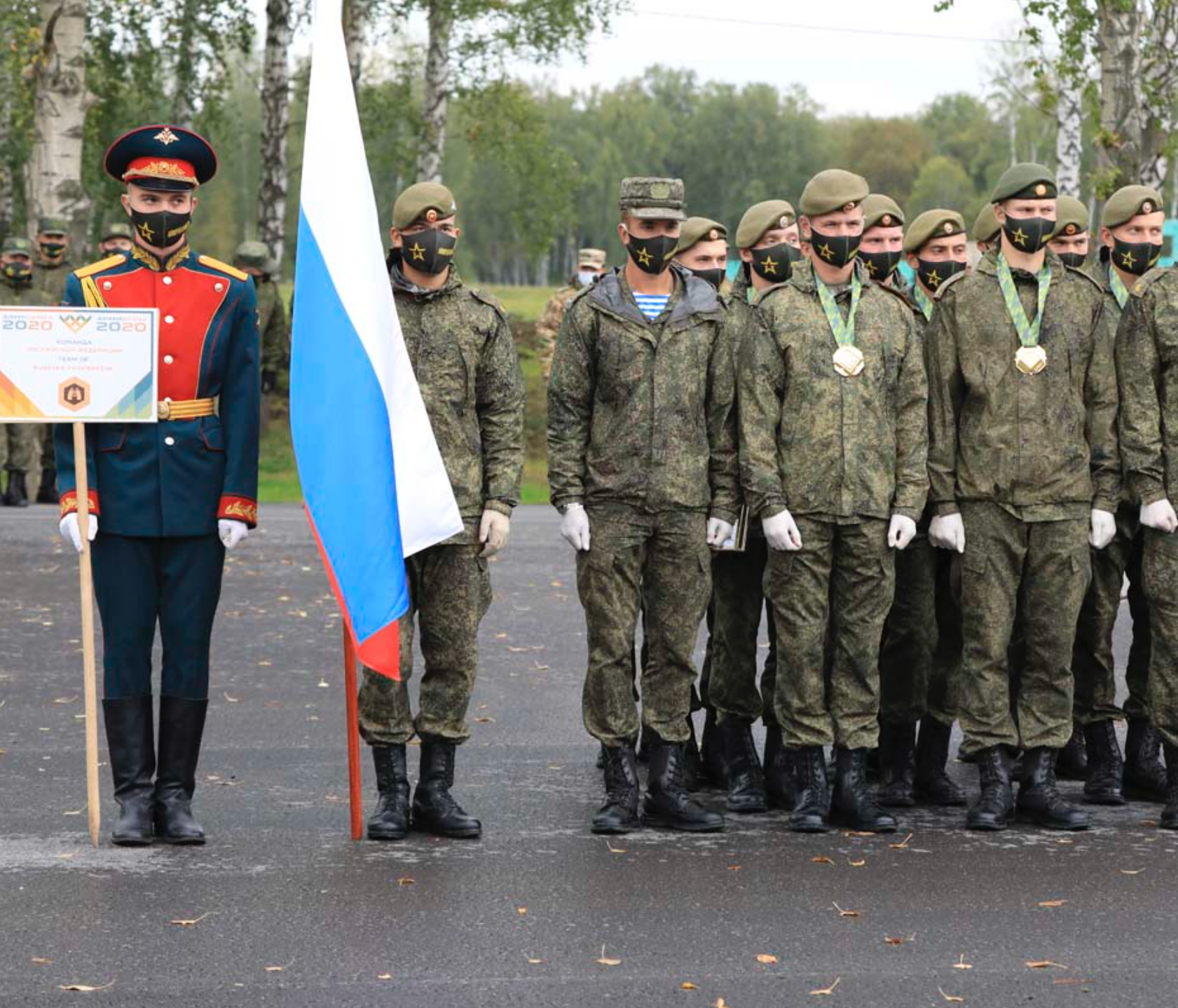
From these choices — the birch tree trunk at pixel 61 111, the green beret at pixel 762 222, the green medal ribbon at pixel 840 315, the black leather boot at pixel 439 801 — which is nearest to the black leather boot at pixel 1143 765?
the green medal ribbon at pixel 840 315

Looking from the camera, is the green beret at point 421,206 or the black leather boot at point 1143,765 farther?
the black leather boot at point 1143,765

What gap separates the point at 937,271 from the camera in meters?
8.49

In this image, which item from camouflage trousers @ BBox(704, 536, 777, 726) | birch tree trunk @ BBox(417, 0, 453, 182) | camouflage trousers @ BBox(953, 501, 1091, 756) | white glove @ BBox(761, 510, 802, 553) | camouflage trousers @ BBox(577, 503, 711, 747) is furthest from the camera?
birch tree trunk @ BBox(417, 0, 453, 182)

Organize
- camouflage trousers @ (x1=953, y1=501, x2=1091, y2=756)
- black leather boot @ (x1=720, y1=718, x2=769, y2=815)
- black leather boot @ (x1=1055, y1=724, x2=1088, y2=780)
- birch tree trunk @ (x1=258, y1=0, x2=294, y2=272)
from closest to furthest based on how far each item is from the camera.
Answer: camouflage trousers @ (x1=953, y1=501, x2=1091, y2=756) → black leather boot @ (x1=720, y1=718, x2=769, y2=815) → black leather boot @ (x1=1055, y1=724, x2=1088, y2=780) → birch tree trunk @ (x1=258, y1=0, x2=294, y2=272)

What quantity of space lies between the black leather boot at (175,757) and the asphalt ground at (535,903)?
0.20 metres

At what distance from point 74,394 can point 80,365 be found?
0.34ft

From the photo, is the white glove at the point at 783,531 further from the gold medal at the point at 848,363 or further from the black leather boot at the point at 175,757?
the black leather boot at the point at 175,757

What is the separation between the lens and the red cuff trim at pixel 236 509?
6781mm

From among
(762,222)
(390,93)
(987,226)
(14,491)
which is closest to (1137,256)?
(987,226)

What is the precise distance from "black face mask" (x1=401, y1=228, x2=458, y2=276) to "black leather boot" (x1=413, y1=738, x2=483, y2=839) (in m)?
1.73

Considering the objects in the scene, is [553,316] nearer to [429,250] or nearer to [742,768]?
[742,768]

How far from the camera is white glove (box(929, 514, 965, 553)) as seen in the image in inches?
284

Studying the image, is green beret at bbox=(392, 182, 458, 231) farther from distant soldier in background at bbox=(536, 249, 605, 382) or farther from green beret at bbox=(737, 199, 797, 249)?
distant soldier in background at bbox=(536, 249, 605, 382)

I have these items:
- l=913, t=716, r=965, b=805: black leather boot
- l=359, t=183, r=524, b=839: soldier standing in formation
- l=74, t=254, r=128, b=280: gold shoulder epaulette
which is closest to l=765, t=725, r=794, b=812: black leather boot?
l=913, t=716, r=965, b=805: black leather boot
